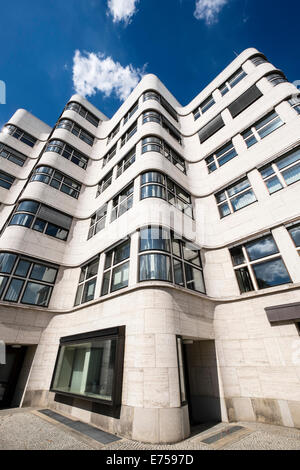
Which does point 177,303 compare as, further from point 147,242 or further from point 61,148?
point 61,148

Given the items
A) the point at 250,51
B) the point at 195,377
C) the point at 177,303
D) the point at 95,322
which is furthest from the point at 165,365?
the point at 250,51

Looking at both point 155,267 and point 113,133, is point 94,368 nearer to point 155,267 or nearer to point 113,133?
point 155,267

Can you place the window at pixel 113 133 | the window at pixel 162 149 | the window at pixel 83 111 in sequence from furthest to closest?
the window at pixel 83 111, the window at pixel 113 133, the window at pixel 162 149

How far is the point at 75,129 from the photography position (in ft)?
65.6

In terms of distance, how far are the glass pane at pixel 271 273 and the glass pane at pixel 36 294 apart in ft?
35.9

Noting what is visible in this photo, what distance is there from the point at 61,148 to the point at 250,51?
1734cm

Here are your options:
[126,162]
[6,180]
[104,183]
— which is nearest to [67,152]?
[104,183]

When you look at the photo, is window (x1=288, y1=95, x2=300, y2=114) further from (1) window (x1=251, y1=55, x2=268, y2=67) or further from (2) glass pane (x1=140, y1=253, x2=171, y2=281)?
(2) glass pane (x1=140, y1=253, x2=171, y2=281)

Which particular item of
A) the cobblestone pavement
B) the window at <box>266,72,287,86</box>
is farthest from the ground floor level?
the window at <box>266,72,287,86</box>

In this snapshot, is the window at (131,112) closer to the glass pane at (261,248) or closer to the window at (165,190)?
the window at (165,190)

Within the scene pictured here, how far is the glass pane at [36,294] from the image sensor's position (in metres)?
10.9

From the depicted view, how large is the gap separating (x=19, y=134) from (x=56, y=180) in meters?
12.8

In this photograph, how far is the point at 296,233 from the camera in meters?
8.65

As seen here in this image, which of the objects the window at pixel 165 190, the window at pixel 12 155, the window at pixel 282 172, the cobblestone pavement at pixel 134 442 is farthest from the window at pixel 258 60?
the window at pixel 12 155
